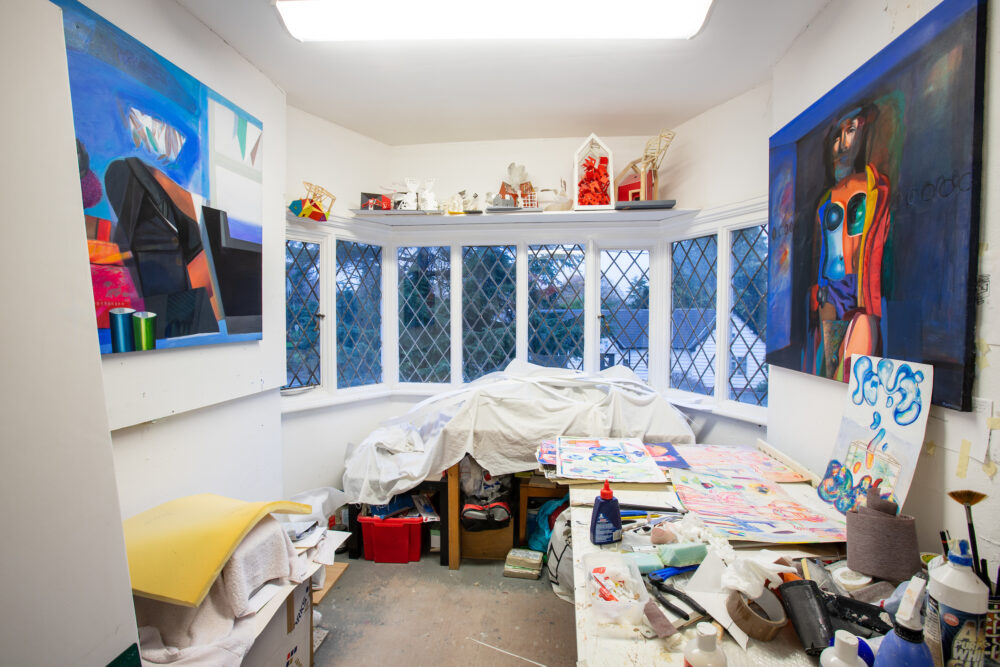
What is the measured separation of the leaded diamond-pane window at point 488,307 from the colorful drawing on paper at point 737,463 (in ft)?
5.02

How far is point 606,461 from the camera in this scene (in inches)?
69.6

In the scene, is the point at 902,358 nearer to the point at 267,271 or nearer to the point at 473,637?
the point at 473,637

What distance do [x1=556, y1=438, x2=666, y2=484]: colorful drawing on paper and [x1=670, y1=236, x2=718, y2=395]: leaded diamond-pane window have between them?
1041 mm

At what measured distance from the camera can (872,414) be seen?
129 centimetres

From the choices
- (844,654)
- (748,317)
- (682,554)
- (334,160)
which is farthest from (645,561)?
(334,160)

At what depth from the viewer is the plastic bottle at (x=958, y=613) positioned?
27.2 inches

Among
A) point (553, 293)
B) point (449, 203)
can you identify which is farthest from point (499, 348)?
point (449, 203)

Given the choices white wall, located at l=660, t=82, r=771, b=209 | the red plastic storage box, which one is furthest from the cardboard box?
white wall, located at l=660, t=82, r=771, b=209

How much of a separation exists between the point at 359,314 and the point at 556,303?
57.9 inches

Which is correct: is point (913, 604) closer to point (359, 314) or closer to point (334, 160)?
point (359, 314)

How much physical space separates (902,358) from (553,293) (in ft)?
6.95

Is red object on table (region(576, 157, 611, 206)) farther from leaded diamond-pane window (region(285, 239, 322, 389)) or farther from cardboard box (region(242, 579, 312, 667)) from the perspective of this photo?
cardboard box (region(242, 579, 312, 667))

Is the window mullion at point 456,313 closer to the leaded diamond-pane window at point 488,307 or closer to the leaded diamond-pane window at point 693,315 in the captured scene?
the leaded diamond-pane window at point 488,307

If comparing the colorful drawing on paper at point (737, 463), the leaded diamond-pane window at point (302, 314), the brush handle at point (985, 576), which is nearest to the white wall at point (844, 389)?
the colorful drawing on paper at point (737, 463)
